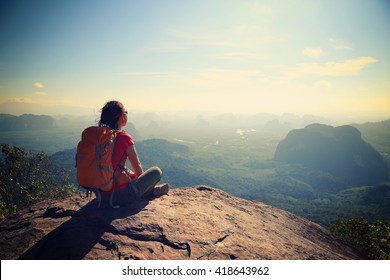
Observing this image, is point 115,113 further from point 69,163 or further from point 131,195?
point 69,163

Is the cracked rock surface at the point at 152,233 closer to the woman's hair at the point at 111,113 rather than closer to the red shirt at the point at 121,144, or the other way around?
the red shirt at the point at 121,144

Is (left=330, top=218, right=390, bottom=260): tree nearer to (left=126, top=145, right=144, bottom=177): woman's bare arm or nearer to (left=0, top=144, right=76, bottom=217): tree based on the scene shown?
(left=126, top=145, right=144, bottom=177): woman's bare arm

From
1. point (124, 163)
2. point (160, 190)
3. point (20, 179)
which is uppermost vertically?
point (124, 163)

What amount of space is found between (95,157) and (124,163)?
891 mm

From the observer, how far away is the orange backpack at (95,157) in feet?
20.2

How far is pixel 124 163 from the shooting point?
22.3ft

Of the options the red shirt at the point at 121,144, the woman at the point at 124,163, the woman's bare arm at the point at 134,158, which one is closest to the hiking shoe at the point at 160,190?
the woman at the point at 124,163

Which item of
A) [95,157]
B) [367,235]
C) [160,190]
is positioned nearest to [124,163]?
[95,157]

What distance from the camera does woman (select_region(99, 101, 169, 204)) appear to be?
253 inches

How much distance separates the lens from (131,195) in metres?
7.16

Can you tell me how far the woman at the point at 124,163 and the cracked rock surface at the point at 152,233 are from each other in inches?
20.7

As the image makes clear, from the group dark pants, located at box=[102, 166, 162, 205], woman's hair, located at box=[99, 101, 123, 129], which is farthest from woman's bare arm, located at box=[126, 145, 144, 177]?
woman's hair, located at box=[99, 101, 123, 129]

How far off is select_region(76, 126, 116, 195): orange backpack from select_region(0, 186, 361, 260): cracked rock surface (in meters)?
1.05

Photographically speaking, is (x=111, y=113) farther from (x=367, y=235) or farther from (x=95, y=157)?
(x=367, y=235)
